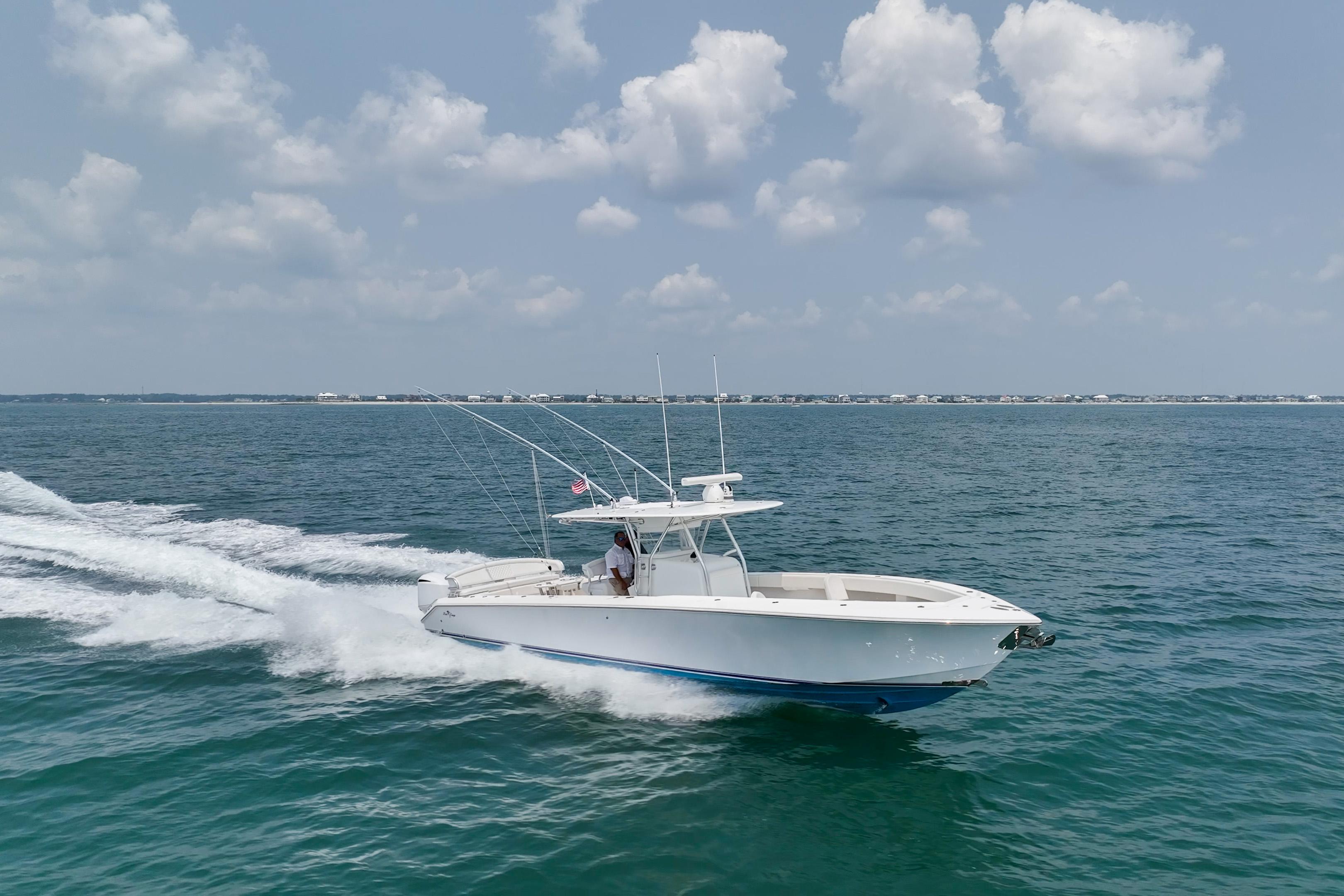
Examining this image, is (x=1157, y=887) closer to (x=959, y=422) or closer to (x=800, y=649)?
(x=800, y=649)

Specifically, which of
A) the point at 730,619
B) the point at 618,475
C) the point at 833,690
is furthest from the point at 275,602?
the point at 833,690

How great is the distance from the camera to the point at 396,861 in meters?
7.67

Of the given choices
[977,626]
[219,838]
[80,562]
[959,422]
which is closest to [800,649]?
[977,626]

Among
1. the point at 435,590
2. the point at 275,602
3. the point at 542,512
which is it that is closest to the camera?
the point at 542,512

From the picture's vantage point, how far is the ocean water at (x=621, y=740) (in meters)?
7.66

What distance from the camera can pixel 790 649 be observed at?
10531 mm

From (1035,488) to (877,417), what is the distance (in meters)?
117

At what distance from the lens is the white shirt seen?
12.8m

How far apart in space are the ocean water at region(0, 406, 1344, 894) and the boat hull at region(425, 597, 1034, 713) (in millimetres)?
396

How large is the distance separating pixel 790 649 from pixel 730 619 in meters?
0.86

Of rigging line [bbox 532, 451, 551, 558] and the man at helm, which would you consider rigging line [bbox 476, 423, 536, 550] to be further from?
the man at helm

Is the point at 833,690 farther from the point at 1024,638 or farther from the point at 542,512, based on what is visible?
Answer: the point at 542,512

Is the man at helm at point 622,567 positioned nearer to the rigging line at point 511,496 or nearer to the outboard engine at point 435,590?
the outboard engine at point 435,590

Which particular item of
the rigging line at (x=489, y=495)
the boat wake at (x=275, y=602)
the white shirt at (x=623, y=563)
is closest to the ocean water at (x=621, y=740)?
the boat wake at (x=275, y=602)
